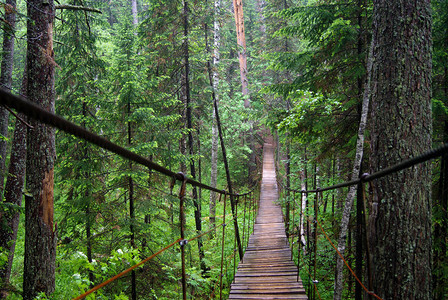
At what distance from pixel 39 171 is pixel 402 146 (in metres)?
4.70

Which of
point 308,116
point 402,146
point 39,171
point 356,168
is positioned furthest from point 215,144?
point 402,146

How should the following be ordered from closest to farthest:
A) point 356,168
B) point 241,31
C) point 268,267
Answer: point 356,168
point 268,267
point 241,31

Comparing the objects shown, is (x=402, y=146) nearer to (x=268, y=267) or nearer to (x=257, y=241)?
(x=268, y=267)

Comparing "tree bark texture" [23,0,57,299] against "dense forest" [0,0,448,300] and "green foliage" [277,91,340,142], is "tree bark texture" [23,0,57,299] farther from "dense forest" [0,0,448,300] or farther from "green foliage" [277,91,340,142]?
"green foliage" [277,91,340,142]

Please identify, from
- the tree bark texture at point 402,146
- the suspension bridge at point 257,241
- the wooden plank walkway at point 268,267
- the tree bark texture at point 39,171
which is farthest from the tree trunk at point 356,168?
the tree bark texture at point 39,171

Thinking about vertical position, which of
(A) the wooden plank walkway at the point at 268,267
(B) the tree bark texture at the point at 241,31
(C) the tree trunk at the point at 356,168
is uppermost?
(B) the tree bark texture at the point at 241,31

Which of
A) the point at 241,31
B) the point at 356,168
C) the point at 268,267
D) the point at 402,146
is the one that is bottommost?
the point at 268,267

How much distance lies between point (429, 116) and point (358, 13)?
3522 mm

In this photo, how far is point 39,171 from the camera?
4.06m

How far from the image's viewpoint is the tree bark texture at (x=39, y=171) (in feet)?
13.0

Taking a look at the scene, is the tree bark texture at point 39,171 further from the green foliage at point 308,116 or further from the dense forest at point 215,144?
the green foliage at point 308,116

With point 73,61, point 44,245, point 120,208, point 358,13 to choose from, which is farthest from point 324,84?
point 73,61

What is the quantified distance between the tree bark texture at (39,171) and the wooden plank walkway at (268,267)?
284cm

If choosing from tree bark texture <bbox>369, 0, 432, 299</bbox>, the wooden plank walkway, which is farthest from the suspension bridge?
tree bark texture <bbox>369, 0, 432, 299</bbox>
